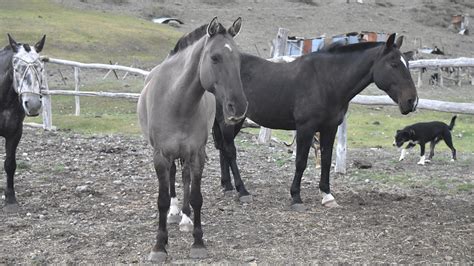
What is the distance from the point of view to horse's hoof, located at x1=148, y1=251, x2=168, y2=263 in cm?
506

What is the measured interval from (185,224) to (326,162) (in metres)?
2.15

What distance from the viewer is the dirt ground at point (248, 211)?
5.27 meters

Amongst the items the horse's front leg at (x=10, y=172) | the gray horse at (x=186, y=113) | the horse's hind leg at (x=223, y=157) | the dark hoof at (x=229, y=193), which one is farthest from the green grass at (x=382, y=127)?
the gray horse at (x=186, y=113)

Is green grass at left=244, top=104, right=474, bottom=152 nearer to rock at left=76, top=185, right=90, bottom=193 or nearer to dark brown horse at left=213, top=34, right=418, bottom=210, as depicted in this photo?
dark brown horse at left=213, top=34, right=418, bottom=210

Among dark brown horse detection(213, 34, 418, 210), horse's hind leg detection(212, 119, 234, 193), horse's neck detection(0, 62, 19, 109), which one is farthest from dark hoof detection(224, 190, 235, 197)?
horse's neck detection(0, 62, 19, 109)

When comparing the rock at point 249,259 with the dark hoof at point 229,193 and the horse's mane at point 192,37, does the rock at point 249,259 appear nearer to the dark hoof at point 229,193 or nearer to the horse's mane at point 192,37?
the horse's mane at point 192,37

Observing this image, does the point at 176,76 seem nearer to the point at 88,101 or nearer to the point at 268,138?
the point at 268,138

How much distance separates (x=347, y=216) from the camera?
21.3 feet

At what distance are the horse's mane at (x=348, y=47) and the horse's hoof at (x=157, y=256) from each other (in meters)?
3.49

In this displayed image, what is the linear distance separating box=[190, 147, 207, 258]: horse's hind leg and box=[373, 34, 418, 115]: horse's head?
2.54 meters

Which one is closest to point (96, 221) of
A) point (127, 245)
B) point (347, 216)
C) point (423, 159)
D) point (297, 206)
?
point (127, 245)

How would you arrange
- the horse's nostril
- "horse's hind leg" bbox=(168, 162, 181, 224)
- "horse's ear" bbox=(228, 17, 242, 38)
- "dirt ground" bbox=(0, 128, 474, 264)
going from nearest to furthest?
the horse's nostril, "horse's ear" bbox=(228, 17, 242, 38), "dirt ground" bbox=(0, 128, 474, 264), "horse's hind leg" bbox=(168, 162, 181, 224)

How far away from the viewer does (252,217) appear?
21.5ft

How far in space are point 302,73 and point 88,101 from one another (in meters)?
15.5
